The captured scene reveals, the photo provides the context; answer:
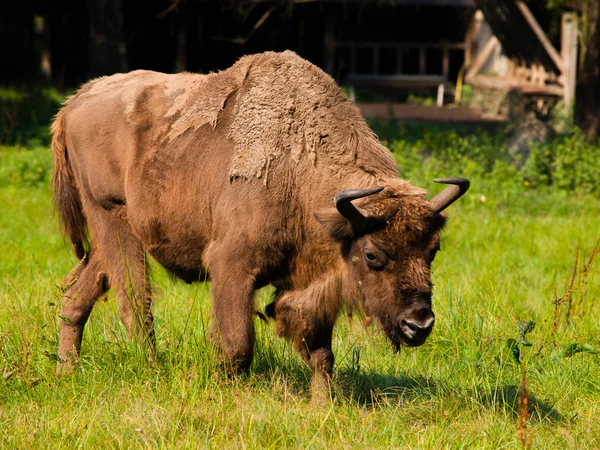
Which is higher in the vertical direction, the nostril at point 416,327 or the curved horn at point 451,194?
the curved horn at point 451,194

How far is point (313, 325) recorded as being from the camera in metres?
5.02

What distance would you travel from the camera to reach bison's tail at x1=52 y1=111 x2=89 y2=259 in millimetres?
6078

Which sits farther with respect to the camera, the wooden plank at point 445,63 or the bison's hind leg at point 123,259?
the wooden plank at point 445,63

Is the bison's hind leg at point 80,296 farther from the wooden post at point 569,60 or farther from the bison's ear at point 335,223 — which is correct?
the wooden post at point 569,60

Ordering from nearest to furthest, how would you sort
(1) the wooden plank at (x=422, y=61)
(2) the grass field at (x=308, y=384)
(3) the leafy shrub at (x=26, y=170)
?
(2) the grass field at (x=308, y=384)
(3) the leafy shrub at (x=26, y=170)
(1) the wooden plank at (x=422, y=61)

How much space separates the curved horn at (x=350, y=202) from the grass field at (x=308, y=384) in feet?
2.54

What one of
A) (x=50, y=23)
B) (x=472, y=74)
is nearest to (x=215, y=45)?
(x=50, y=23)

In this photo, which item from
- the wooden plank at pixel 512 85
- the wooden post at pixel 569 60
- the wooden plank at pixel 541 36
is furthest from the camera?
the wooden plank at pixel 512 85

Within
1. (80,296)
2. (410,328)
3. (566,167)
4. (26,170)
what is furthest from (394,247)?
(26,170)

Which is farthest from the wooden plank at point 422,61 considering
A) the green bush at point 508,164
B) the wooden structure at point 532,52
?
the green bush at point 508,164

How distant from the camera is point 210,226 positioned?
518 centimetres

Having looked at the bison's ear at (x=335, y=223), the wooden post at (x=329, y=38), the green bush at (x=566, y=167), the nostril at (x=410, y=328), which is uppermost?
the wooden post at (x=329, y=38)

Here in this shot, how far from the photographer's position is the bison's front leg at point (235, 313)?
16.0 feet

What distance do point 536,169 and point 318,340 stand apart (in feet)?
25.9
